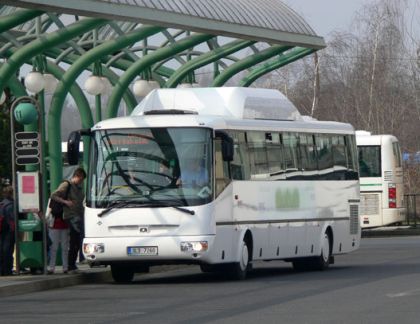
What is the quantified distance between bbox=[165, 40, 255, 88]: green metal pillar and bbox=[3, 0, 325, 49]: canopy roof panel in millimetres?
784

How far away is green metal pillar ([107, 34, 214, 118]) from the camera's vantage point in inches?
1302

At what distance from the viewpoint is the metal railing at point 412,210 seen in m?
54.1

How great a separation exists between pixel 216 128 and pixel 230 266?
87.7 inches

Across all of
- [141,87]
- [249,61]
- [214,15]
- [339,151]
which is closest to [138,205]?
[339,151]

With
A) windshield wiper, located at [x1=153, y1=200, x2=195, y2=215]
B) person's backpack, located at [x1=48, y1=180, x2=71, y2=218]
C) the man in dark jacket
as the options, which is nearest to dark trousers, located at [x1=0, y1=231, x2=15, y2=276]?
person's backpack, located at [x1=48, y1=180, x2=71, y2=218]

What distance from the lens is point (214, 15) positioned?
3338 centimetres

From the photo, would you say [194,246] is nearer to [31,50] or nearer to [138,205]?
[138,205]

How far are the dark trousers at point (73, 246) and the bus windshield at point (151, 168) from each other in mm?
1866

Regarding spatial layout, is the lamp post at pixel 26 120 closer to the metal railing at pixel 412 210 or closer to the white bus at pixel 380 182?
the white bus at pixel 380 182

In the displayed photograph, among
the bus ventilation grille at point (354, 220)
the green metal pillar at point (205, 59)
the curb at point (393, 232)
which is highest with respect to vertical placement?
the green metal pillar at point (205, 59)

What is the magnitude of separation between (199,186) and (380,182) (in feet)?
83.9

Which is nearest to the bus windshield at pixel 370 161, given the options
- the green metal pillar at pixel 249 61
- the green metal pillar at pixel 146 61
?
the green metal pillar at pixel 249 61

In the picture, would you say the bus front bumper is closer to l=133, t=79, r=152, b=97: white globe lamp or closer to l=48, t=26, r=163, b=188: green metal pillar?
l=48, t=26, r=163, b=188: green metal pillar

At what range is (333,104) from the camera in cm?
8281
